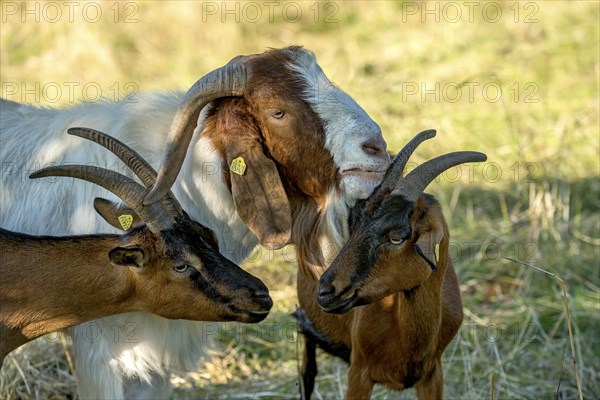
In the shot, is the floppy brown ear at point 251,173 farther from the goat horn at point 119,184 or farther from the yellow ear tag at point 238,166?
the goat horn at point 119,184

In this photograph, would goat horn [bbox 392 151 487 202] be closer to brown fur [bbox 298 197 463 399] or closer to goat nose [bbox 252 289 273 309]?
brown fur [bbox 298 197 463 399]

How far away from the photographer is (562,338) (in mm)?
7660

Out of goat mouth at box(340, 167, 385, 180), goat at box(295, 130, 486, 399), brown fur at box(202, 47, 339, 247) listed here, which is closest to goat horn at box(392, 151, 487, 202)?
goat at box(295, 130, 486, 399)

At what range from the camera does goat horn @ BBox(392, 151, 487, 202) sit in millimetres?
5148

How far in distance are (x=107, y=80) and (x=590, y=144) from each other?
259 inches

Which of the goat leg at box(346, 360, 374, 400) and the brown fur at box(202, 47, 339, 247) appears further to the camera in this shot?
the goat leg at box(346, 360, 374, 400)

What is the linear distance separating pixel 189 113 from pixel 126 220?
0.62 m

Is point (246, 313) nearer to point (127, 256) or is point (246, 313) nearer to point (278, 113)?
point (127, 256)

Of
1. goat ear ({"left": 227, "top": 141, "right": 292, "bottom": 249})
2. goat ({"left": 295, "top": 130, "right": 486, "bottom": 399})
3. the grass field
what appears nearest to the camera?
goat ({"left": 295, "top": 130, "right": 486, "bottom": 399})

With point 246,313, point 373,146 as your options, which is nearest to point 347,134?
point 373,146

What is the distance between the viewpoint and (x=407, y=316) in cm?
554

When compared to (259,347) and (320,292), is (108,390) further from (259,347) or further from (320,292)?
(259,347)

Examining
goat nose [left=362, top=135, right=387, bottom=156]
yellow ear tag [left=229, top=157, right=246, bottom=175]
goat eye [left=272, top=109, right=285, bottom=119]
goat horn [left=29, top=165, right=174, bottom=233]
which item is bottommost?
goat horn [left=29, top=165, right=174, bottom=233]

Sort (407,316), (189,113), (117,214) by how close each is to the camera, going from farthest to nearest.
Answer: (407,316) < (117,214) < (189,113)
